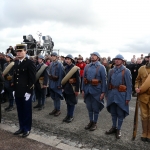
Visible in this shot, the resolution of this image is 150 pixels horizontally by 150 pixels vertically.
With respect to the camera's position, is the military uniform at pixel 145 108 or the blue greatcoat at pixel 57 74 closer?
the military uniform at pixel 145 108

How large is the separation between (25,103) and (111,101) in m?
1.99

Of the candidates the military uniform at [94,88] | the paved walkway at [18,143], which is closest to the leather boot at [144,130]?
the military uniform at [94,88]

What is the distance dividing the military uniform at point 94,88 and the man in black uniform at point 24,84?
4.42ft

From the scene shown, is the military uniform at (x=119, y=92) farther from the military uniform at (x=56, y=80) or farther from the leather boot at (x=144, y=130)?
the military uniform at (x=56, y=80)

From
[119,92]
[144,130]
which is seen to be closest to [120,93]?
[119,92]

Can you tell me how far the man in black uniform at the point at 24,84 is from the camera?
14.4 feet

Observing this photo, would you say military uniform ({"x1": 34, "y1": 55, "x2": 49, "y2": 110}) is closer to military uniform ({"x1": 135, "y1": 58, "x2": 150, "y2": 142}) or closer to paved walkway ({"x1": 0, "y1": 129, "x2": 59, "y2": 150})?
paved walkway ({"x1": 0, "y1": 129, "x2": 59, "y2": 150})

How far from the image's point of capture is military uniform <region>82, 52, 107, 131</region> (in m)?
4.71

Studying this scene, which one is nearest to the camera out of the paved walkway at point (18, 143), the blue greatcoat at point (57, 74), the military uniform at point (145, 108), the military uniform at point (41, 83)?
the paved walkway at point (18, 143)

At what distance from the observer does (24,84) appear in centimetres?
440

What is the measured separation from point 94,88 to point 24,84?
1.67 metres

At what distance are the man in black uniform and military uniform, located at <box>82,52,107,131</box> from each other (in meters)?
1.35

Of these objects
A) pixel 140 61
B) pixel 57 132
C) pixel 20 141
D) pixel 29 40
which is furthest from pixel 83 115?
pixel 29 40

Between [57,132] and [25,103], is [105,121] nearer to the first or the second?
[57,132]
